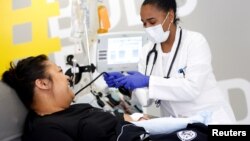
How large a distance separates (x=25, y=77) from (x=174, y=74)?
2.66ft

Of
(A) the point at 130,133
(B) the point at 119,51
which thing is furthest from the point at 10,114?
(B) the point at 119,51

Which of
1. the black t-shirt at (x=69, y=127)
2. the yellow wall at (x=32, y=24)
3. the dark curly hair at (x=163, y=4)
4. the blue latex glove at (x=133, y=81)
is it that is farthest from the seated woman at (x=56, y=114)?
the yellow wall at (x=32, y=24)

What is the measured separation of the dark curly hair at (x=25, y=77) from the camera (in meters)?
1.47

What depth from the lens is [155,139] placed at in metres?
1.32

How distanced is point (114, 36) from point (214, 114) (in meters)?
1.02

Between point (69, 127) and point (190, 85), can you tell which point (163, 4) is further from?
point (69, 127)

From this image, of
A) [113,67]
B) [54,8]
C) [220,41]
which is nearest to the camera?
[113,67]

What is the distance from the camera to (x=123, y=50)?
7.98ft

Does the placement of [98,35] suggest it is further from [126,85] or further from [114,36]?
[126,85]

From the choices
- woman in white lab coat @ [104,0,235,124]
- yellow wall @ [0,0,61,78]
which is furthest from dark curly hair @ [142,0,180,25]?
yellow wall @ [0,0,61,78]

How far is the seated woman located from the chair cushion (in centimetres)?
3

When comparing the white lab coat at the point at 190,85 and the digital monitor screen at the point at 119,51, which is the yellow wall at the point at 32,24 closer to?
the digital monitor screen at the point at 119,51

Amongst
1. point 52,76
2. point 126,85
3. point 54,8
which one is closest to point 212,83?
point 126,85

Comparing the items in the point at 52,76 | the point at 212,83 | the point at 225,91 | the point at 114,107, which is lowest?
the point at 225,91
